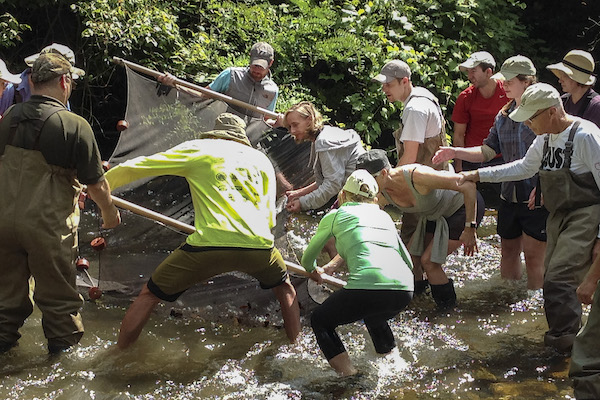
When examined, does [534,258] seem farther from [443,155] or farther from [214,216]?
[214,216]

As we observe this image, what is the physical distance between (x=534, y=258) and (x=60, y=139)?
13.5 ft

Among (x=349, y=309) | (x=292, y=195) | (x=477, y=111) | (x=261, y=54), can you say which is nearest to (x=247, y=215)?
(x=349, y=309)

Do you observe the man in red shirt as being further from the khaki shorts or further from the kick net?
the khaki shorts

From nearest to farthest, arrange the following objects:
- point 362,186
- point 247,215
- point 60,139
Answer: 1. point 60,139
2. point 247,215
3. point 362,186

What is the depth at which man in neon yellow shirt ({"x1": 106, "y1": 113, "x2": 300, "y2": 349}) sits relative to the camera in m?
5.25

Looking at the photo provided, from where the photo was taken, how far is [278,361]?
5.71 meters

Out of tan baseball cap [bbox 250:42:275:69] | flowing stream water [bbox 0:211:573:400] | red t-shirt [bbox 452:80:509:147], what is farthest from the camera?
red t-shirt [bbox 452:80:509:147]

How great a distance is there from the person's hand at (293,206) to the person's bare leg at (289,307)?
3.74ft

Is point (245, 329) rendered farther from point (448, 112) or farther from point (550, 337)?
point (448, 112)

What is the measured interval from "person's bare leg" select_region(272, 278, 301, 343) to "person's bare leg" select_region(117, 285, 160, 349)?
33.8 inches

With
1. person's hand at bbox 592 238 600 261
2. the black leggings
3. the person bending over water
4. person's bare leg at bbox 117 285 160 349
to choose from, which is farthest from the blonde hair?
person's hand at bbox 592 238 600 261

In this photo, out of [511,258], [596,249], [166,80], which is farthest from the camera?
[166,80]

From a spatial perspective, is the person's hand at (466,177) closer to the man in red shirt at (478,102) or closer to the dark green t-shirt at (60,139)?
the man in red shirt at (478,102)

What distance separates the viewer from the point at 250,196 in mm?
5402
